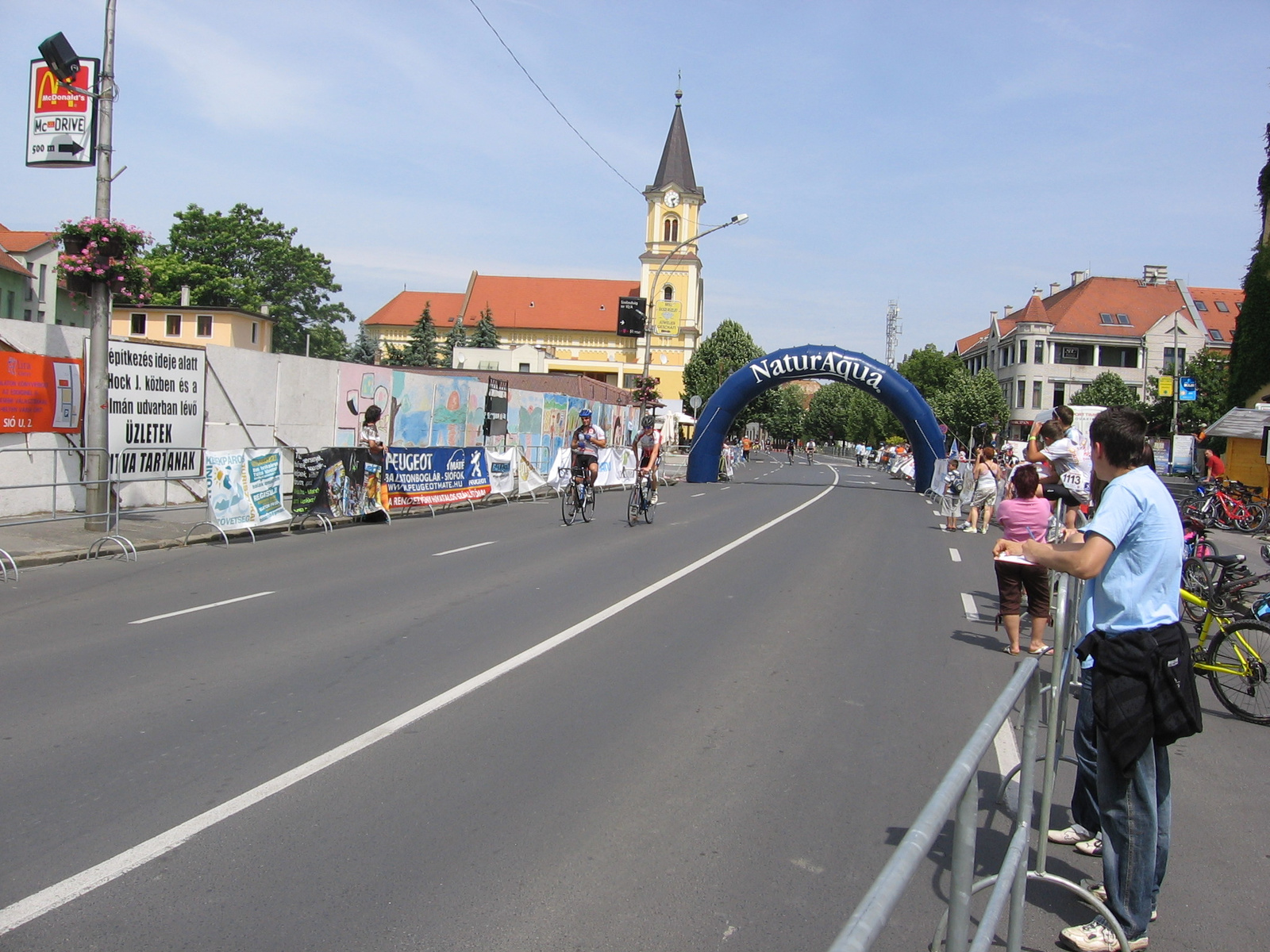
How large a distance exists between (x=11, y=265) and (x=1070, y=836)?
59.2 meters

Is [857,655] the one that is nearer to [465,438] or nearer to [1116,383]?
[465,438]

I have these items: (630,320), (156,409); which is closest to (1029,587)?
(156,409)

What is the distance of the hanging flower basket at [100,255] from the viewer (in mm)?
12992

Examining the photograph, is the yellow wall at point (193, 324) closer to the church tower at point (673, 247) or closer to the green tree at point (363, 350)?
the green tree at point (363, 350)

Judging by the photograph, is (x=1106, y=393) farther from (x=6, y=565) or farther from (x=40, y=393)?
(x=6, y=565)

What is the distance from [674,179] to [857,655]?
88.9 m

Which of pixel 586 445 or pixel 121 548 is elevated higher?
pixel 586 445

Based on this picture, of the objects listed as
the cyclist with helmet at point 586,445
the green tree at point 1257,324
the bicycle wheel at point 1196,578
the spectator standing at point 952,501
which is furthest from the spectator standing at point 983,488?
the green tree at point 1257,324

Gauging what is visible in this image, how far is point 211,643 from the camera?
755cm

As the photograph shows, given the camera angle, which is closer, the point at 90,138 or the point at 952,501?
the point at 90,138

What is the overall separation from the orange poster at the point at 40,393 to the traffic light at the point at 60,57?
3734 mm

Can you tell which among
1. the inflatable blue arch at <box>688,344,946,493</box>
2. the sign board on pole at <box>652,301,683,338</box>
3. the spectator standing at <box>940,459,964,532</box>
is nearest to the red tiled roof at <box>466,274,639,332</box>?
the sign board on pole at <box>652,301,683,338</box>

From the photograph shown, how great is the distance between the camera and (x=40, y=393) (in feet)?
46.8

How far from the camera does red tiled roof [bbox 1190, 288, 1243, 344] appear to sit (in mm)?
82500
